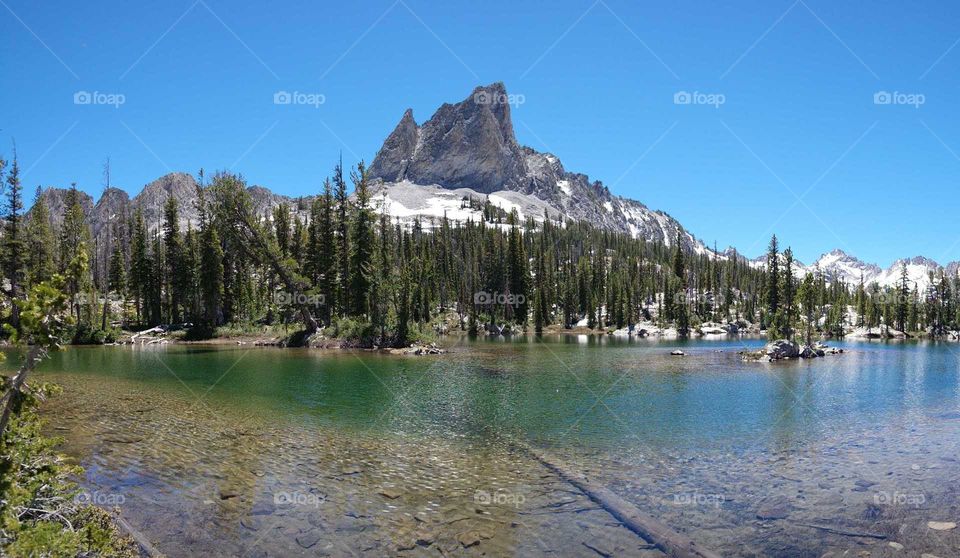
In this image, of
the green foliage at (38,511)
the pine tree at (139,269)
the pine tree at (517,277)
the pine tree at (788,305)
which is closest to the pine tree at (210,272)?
the pine tree at (139,269)

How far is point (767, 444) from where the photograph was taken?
18547 millimetres

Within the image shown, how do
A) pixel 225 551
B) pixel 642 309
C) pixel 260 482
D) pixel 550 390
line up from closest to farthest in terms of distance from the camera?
pixel 225 551
pixel 260 482
pixel 550 390
pixel 642 309

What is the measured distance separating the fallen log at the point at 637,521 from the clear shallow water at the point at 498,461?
33 centimetres

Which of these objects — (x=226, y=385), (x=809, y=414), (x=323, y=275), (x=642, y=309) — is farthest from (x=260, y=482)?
(x=642, y=309)

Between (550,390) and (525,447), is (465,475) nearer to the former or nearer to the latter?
(525,447)

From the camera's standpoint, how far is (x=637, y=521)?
1161 cm

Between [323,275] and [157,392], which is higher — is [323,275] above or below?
above

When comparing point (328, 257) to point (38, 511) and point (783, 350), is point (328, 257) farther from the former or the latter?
point (38, 511)

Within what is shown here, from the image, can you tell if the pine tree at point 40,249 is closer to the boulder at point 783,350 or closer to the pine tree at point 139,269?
the pine tree at point 139,269

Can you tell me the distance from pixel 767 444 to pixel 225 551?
1657cm

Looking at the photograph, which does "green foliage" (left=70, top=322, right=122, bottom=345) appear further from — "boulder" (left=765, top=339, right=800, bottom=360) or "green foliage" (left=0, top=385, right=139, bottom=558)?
"boulder" (left=765, top=339, right=800, bottom=360)

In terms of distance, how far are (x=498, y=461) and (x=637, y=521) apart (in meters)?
5.09

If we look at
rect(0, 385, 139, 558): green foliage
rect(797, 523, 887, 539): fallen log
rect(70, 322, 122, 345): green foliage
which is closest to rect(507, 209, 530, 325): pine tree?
rect(70, 322, 122, 345): green foliage

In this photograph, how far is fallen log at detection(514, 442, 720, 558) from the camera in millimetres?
10367
